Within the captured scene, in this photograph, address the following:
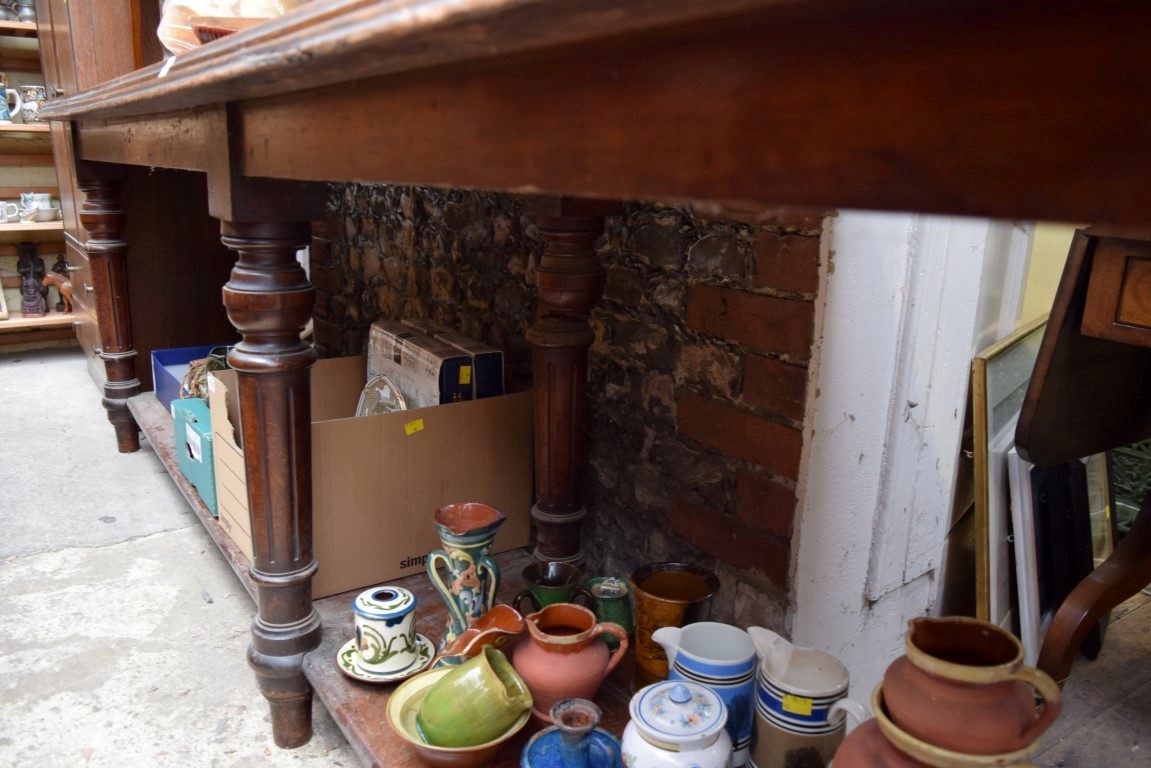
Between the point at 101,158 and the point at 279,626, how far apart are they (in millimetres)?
1494

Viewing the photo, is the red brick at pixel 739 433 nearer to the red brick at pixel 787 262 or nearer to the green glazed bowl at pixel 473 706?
the red brick at pixel 787 262

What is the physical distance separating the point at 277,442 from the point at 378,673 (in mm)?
415

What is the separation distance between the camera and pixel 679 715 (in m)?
0.96

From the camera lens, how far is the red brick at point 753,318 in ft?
4.15

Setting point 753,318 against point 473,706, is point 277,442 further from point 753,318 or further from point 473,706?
point 753,318

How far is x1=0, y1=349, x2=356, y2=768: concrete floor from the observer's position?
1.43 m

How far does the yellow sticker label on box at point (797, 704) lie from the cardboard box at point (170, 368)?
2.20 meters

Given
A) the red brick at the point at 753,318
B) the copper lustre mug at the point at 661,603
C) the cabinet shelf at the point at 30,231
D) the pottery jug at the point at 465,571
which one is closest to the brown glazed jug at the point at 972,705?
the copper lustre mug at the point at 661,603

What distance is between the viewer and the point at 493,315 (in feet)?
6.63

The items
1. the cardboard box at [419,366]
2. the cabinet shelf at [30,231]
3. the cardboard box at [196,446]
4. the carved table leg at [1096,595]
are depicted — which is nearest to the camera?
the carved table leg at [1096,595]

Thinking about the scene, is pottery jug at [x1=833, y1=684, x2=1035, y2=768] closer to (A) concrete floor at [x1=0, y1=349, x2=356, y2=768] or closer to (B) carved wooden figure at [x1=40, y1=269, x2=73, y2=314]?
(A) concrete floor at [x1=0, y1=349, x2=356, y2=768]

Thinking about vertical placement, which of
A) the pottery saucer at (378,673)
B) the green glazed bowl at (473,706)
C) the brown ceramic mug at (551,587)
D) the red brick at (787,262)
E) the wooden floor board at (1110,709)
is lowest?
the wooden floor board at (1110,709)

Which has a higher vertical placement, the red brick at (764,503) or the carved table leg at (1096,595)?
the red brick at (764,503)

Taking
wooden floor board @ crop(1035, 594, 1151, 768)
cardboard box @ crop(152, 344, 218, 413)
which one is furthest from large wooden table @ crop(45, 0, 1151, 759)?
cardboard box @ crop(152, 344, 218, 413)
